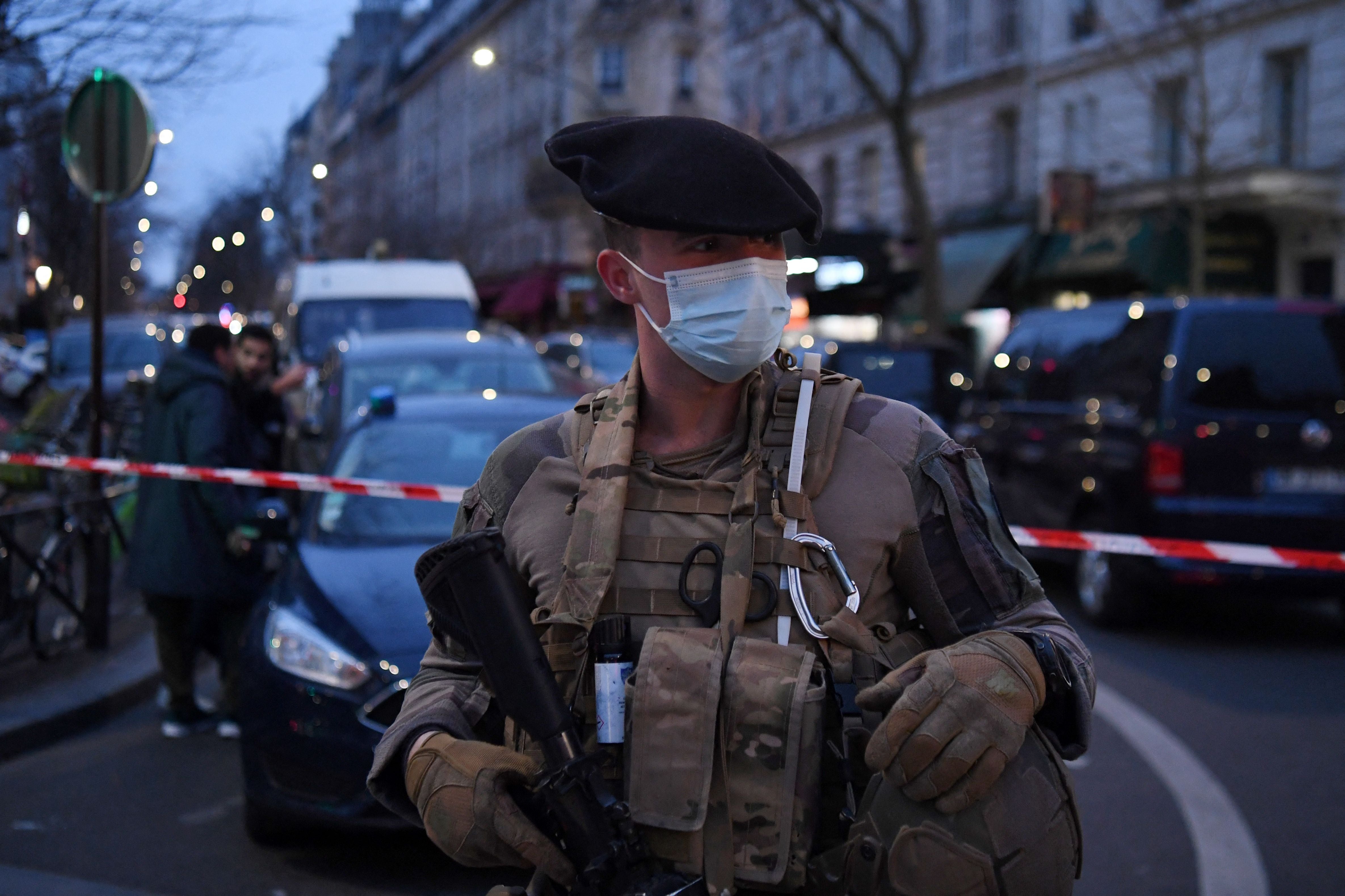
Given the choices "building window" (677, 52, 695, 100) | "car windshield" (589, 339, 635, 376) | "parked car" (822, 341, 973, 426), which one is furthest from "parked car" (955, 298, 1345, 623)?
"building window" (677, 52, 695, 100)

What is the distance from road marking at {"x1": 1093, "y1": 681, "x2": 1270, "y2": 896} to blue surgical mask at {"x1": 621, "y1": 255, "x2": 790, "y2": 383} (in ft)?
6.10

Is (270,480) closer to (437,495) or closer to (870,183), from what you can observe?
(437,495)

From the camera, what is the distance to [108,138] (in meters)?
7.64

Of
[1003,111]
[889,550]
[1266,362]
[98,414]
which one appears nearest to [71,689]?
[98,414]

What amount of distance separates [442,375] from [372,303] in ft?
23.3

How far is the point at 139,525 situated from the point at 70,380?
1382cm

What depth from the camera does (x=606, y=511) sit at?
194 centimetres

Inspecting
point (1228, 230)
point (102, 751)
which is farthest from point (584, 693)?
point (1228, 230)

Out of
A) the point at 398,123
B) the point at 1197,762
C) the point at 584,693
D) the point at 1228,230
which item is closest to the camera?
the point at 584,693

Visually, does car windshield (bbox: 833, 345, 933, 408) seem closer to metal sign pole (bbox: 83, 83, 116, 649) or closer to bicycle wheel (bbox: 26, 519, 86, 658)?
metal sign pole (bbox: 83, 83, 116, 649)

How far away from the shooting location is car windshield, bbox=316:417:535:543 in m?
5.56

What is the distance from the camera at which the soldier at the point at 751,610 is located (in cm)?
171

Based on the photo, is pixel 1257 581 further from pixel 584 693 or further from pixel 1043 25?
pixel 1043 25

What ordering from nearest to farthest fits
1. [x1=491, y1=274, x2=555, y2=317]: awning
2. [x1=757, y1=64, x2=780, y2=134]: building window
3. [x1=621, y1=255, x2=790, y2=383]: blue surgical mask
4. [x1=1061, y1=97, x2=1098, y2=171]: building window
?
[x1=621, y1=255, x2=790, y2=383]: blue surgical mask, [x1=1061, y1=97, x2=1098, y2=171]: building window, [x1=757, y1=64, x2=780, y2=134]: building window, [x1=491, y1=274, x2=555, y2=317]: awning
